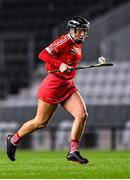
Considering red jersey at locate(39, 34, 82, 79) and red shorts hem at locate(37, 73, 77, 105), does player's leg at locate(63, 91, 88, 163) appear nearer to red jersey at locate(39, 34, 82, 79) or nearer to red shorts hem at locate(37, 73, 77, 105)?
red shorts hem at locate(37, 73, 77, 105)

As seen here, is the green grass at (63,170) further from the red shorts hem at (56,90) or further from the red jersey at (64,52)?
the red jersey at (64,52)

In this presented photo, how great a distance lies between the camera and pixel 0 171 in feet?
34.1

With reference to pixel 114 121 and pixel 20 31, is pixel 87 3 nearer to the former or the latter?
pixel 20 31

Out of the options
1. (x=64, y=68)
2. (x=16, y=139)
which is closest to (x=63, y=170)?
(x=64, y=68)

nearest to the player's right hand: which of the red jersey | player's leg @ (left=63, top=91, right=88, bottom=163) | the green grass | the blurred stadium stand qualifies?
the red jersey

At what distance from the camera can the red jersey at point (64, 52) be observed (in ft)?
36.7

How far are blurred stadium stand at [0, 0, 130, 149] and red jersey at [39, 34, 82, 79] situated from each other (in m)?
8.76

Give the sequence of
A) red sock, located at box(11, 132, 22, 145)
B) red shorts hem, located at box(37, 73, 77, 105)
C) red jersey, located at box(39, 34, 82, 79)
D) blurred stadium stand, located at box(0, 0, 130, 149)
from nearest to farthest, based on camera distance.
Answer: red jersey, located at box(39, 34, 82, 79), red shorts hem, located at box(37, 73, 77, 105), red sock, located at box(11, 132, 22, 145), blurred stadium stand, located at box(0, 0, 130, 149)

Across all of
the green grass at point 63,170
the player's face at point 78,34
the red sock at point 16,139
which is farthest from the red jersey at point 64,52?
the green grass at point 63,170

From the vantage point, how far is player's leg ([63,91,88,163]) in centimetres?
1119

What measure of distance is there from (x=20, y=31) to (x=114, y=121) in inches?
289

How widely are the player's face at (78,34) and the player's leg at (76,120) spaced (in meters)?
0.67

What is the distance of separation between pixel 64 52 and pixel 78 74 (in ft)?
43.4

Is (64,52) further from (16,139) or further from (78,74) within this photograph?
(78,74)
